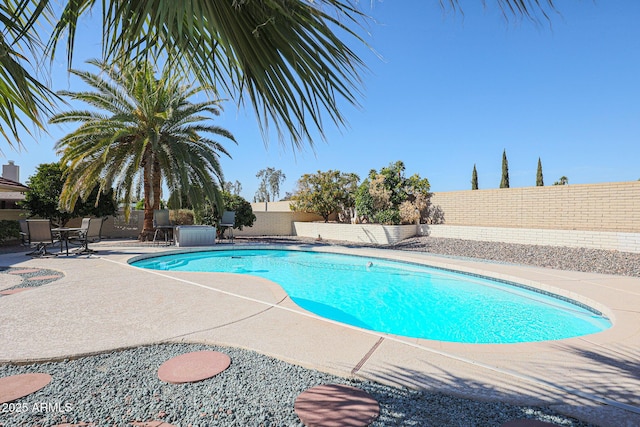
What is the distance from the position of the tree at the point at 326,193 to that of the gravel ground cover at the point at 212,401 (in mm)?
17012

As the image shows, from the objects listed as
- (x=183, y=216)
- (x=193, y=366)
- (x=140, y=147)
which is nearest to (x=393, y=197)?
(x=183, y=216)

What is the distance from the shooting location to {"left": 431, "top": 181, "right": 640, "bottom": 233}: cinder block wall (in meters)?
10.9

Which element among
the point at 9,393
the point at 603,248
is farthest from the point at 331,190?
the point at 9,393

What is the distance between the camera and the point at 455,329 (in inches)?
212

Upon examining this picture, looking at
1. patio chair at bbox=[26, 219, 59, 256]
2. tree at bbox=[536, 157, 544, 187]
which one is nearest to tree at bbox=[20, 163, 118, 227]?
patio chair at bbox=[26, 219, 59, 256]

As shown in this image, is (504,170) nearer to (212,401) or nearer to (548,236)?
(548,236)

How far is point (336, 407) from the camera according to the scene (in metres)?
2.19

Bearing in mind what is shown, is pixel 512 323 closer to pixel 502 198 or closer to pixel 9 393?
pixel 9 393

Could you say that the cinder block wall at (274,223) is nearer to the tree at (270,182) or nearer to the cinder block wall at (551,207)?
the cinder block wall at (551,207)

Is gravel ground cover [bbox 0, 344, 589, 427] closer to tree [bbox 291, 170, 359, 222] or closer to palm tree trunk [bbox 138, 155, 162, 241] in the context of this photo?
palm tree trunk [bbox 138, 155, 162, 241]

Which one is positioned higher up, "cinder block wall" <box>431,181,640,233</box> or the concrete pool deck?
"cinder block wall" <box>431,181,640,233</box>

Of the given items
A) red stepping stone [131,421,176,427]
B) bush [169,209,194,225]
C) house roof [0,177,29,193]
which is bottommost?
red stepping stone [131,421,176,427]

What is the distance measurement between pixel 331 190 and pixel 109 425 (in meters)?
18.0

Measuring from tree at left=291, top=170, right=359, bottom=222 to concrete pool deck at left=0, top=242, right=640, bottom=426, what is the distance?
14.0 m
